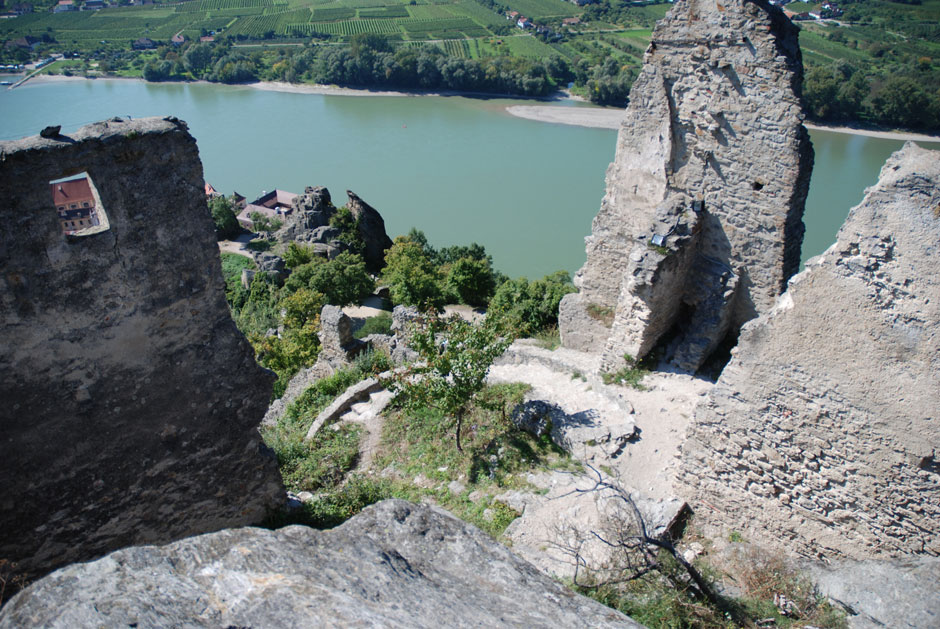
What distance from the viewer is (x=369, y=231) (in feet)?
94.3

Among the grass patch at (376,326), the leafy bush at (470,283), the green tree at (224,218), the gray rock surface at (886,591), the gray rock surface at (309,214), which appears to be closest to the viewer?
the gray rock surface at (886,591)

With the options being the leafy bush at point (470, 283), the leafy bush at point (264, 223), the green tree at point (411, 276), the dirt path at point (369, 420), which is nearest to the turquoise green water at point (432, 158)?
the leafy bush at point (264, 223)

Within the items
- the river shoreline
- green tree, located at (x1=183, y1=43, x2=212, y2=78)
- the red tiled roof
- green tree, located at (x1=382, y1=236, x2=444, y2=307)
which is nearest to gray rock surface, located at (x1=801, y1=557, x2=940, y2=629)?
the red tiled roof

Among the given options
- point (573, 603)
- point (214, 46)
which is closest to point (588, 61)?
point (214, 46)

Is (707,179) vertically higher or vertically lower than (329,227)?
higher

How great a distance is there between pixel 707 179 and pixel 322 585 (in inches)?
292

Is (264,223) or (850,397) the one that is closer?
(850,397)

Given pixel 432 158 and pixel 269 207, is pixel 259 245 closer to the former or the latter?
pixel 269 207

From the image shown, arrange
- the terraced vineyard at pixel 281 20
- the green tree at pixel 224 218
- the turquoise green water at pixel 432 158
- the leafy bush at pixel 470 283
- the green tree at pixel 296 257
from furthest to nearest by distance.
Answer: the terraced vineyard at pixel 281 20, the green tree at pixel 224 218, the turquoise green water at pixel 432 158, the green tree at pixel 296 257, the leafy bush at pixel 470 283

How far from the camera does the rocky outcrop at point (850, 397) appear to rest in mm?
4402

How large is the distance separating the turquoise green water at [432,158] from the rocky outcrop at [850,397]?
69.8 ft

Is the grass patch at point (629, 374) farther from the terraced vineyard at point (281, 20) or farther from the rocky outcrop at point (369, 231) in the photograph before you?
the terraced vineyard at point (281, 20)

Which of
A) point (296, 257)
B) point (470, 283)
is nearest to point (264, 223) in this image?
point (296, 257)

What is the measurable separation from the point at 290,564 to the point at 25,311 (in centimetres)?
273
